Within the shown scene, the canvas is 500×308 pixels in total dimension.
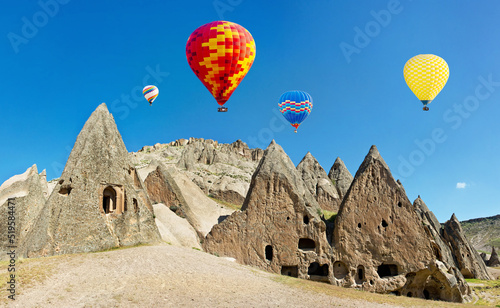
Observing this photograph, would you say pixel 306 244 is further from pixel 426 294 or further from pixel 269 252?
pixel 426 294

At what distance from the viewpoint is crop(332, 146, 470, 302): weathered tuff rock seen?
28.5 m

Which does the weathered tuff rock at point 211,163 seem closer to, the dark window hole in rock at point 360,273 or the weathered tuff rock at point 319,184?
the weathered tuff rock at point 319,184

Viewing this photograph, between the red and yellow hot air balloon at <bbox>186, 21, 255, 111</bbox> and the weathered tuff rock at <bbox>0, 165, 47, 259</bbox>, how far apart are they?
13414mm

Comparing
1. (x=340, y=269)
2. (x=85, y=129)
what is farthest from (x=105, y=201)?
(x=340, y=269)

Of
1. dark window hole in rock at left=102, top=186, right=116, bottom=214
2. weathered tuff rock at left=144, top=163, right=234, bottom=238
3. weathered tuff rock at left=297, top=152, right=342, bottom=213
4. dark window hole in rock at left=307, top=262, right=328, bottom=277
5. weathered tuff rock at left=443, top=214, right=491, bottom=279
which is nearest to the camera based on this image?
dark window hole in rock at left=102, top=186, right=116, bottom=214

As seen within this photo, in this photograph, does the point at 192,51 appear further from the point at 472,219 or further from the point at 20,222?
the point at 472,219

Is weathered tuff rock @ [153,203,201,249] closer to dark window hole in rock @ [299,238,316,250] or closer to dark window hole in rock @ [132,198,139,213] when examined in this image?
dark window hole in rock @ [132,198,139,213]

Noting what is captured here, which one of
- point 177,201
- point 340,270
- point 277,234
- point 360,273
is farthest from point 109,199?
point 360,273

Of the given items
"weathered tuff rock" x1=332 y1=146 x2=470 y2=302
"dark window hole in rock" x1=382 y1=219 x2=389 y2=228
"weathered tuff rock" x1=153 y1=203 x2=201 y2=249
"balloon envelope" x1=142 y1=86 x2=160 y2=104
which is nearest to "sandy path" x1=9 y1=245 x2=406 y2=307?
"weathered tuff rock" x1=153 y1=203 x2=201 y2=249

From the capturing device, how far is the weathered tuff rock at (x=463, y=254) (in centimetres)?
4394

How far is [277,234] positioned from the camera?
2947 cm

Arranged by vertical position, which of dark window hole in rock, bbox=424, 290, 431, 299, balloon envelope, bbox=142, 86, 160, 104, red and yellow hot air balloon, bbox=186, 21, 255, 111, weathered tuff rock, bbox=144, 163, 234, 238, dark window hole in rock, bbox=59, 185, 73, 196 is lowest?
dark window hole in rock, bbox=424, 290, 431, 299

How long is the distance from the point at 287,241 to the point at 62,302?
53.3ft

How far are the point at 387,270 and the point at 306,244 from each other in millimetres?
5822
